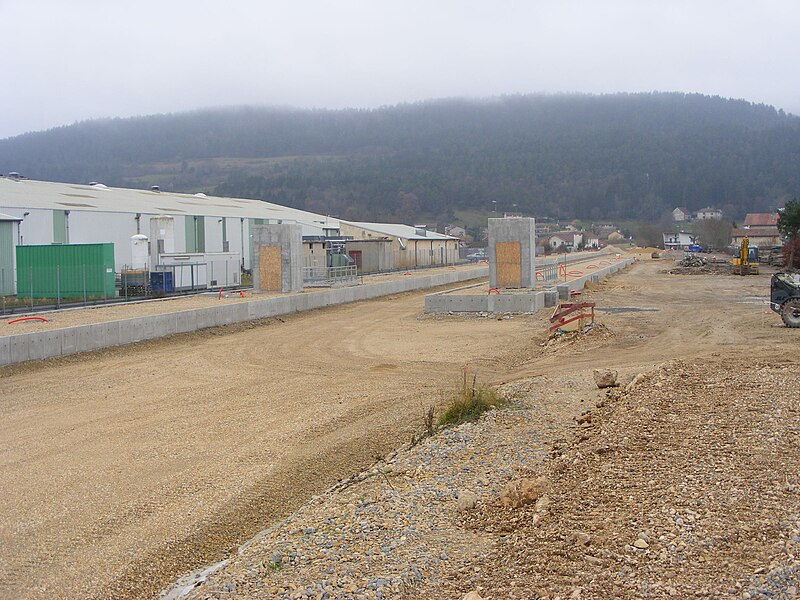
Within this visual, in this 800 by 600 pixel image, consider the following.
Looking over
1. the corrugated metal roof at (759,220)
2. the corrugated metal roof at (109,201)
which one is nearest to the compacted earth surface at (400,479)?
the corrugated metal roof at (109,201)

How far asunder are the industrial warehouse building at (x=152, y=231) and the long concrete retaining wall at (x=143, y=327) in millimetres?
8513

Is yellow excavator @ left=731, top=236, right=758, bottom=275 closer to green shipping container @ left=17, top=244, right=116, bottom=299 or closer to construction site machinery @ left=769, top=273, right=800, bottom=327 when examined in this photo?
construction site machinery @ left=769, top=273, right=800, bottom=327

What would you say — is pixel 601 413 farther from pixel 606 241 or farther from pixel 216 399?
pixel 606 241

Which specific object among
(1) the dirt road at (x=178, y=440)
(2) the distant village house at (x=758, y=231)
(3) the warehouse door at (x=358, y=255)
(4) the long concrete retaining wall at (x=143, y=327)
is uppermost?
(2) the distant village house at (x=758, y=231)

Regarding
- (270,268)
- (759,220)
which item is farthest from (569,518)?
(759,220)

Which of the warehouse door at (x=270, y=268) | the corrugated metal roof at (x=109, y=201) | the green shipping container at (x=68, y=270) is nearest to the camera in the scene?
the green shipping container at (x=68, y=270)

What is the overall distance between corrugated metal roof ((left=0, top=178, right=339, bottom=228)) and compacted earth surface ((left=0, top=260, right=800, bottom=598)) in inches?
1014

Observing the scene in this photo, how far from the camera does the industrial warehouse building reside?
3988 centimetres

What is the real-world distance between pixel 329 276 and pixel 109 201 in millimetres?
14684

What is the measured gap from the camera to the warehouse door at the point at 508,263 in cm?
3656

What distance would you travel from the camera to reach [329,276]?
4566 centimetres

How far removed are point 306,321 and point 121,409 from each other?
1523 cm

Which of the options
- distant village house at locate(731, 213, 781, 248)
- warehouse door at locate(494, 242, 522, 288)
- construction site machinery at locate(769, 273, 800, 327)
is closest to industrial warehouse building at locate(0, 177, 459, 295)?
warehouse door at locate(494, 242, 522, 288)

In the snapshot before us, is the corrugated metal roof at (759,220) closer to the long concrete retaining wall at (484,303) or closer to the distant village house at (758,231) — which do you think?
the distant village house at (758,231)
